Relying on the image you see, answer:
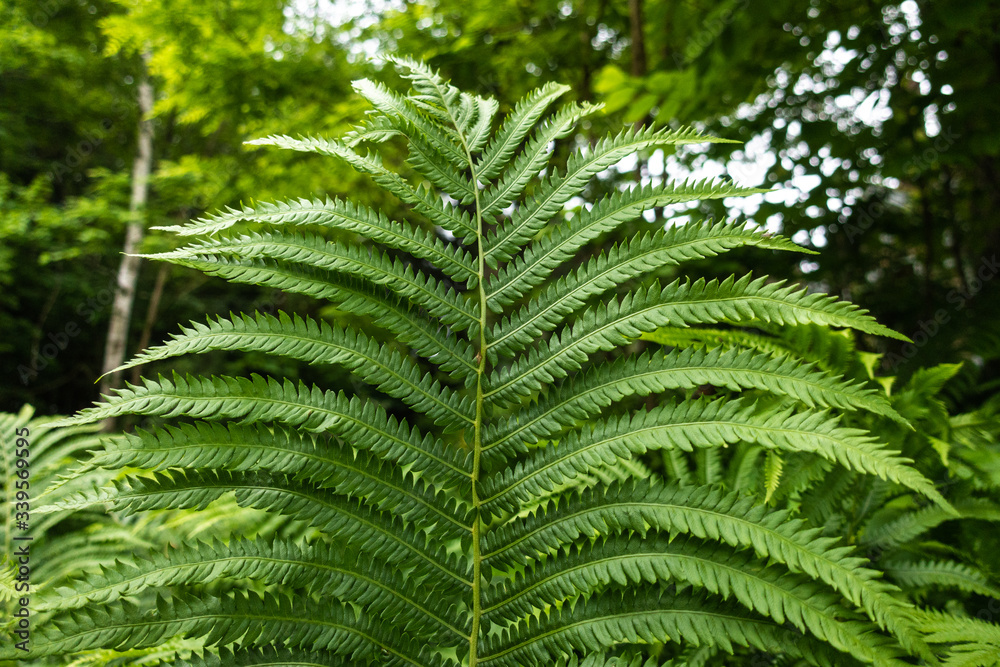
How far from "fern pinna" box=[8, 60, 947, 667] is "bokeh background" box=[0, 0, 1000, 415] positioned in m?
0.36

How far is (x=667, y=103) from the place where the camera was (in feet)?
6.93

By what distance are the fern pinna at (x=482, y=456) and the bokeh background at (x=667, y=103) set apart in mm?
356

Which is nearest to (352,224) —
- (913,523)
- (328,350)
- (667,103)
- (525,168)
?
(328,350)

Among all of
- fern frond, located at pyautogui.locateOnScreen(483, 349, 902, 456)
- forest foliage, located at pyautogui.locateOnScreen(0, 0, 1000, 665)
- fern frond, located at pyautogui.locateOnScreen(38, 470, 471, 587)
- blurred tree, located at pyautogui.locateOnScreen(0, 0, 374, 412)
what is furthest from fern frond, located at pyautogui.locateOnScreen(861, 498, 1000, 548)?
blurred tree, located at pyautogui.locateOnScreen(0, 0, 374, 412)

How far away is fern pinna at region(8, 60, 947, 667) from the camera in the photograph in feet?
2.21

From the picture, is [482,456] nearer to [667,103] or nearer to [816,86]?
[667,103]

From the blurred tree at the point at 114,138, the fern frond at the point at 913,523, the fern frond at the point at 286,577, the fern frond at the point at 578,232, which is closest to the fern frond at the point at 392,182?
the fern frond at the point at 578,232

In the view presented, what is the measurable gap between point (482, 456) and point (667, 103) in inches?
71.1

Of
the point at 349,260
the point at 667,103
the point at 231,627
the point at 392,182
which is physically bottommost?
the point at 231,627

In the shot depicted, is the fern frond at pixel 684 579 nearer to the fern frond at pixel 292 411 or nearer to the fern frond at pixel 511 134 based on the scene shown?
the fern frond at pixel 292 411

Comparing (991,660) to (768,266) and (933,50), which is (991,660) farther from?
(933,50)

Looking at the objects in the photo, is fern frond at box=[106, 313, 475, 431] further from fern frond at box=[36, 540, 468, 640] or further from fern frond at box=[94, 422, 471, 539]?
fern frond at box=[36, 540, 468, 640]

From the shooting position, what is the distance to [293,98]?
4.06m

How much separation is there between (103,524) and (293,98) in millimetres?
3349
